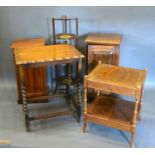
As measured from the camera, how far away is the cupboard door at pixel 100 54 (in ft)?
7.75

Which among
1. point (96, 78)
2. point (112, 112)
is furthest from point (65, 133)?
point (96, 78)

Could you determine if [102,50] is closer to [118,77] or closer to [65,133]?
[118,77]

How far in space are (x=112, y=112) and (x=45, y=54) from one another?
84 cm

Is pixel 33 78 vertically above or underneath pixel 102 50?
underneath

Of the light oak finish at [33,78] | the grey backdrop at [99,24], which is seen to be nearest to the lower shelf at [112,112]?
the light oak finish at [33,78]

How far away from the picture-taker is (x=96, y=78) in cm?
192

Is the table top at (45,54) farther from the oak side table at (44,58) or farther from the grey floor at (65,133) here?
the grey floor at (65,133)

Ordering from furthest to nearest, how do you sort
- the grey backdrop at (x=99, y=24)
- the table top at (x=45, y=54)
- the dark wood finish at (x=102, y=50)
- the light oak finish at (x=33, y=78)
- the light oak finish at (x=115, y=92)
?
the grey backdrop at (x=99, y=24) < the light oak finish at (x=33, y=78) < the dark wood finish at (x=102, y=50) < the table top at (x=45, y=54) < the light oak finish at (x=115, y=92)

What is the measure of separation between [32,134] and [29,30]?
1.37m

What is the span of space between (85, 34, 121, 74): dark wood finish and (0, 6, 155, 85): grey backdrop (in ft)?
1.31

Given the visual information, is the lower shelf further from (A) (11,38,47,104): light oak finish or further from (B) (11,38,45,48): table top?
(B) (11,38,45,48): table top

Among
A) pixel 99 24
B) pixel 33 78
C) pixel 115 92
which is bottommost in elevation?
pixel 33 78
